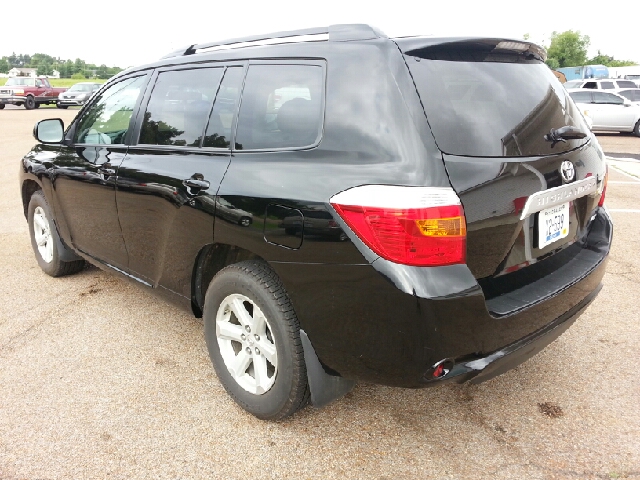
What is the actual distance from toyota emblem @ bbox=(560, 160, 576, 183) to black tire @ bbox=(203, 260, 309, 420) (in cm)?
132

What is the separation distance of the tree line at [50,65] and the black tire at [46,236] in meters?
115

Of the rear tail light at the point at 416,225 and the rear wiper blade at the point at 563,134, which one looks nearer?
the rear tail light at the point at 416,225

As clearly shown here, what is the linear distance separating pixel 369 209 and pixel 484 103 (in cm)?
70

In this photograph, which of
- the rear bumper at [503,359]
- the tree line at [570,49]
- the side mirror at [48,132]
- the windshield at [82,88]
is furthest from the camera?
the tree line at [570,49]

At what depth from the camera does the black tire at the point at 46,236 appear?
4520 mm

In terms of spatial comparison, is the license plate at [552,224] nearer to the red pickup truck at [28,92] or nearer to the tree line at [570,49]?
the red pickup truck at [28,92]

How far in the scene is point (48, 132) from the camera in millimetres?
4184

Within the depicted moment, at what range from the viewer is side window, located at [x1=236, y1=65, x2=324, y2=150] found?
8.01ft

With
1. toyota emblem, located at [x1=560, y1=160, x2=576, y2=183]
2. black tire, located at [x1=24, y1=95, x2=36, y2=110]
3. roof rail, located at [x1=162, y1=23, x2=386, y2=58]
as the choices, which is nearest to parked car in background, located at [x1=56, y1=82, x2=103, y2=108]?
black tire, located at [x1=24, y1=95, x2=36, y2=110]

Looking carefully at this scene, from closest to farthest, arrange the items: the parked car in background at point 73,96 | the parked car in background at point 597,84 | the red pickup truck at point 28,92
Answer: the parked car in background at point 597,84 < the red pickup truck at point 28,92 < the parked car in background at point 73,96

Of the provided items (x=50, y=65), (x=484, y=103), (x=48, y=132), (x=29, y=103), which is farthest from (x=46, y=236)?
(x=50, y=65)

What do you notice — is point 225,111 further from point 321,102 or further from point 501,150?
point 501,150

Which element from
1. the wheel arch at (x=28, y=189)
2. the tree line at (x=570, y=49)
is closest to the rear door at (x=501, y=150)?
the wheel arch at (x=28, y=189)

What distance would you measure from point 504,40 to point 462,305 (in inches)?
49.4
